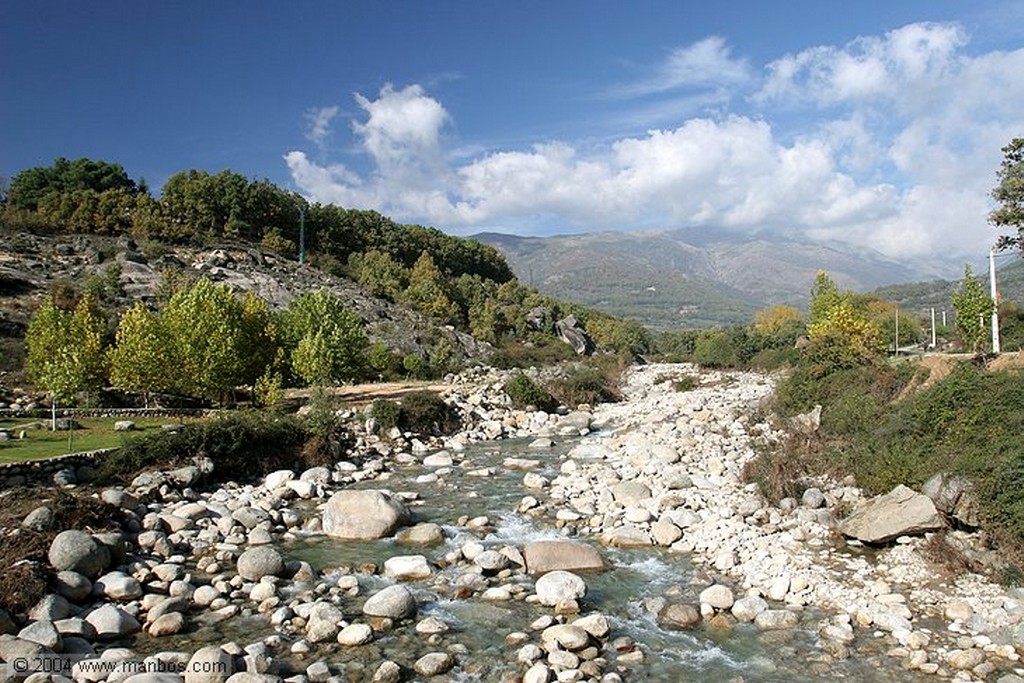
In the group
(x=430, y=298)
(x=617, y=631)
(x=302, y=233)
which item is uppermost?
(x=302, y=233)

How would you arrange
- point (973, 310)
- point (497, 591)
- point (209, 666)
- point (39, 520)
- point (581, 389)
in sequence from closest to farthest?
point (209, 666), point (497, 591), point (39, 520), point (973, 310), point (581, 389)

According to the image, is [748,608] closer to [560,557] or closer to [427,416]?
[560,557]

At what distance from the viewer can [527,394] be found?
40.2 meters

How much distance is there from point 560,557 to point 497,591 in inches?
83.5

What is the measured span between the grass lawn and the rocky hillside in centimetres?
2582

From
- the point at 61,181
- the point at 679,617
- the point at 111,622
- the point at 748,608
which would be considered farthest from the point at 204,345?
the point at 61,181

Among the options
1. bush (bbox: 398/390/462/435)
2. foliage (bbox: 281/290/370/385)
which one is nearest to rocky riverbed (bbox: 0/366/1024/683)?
bush (bbox: 398/390/462/435)

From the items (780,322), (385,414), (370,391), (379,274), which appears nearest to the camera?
(385,414)

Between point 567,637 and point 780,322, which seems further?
point 780,322

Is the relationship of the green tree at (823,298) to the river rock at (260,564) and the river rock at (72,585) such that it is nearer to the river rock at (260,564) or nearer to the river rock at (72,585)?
the river rock at (260,564)

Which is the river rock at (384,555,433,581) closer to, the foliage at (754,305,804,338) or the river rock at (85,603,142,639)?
the river rock at (85,603,142,639)

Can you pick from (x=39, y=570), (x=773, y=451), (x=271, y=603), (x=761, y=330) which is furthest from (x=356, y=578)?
(x=761, y=330)

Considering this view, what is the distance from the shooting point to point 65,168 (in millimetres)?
80000

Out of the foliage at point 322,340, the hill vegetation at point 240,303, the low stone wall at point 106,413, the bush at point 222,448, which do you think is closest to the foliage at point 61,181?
the hill vegetation at point 240,303
